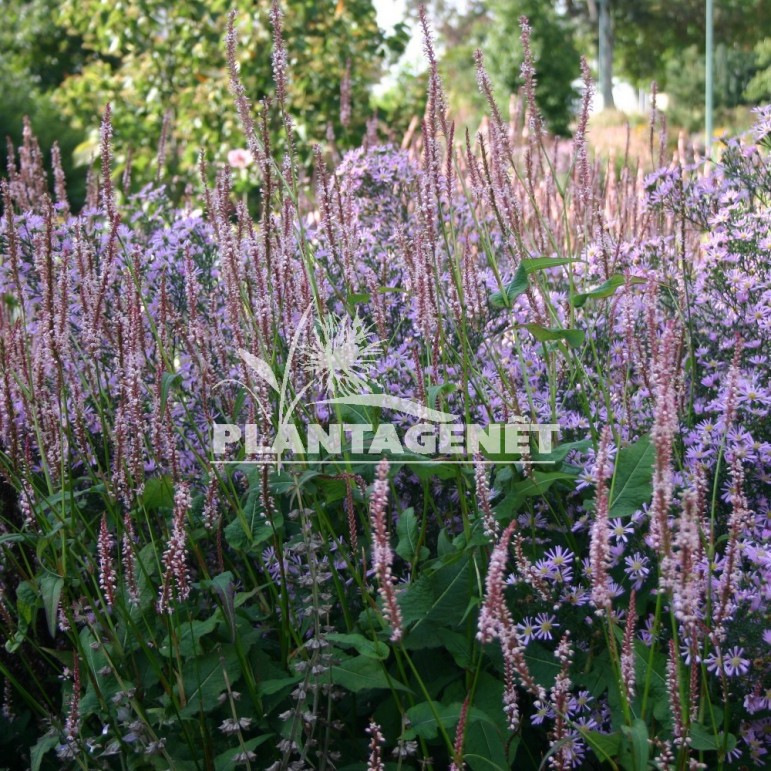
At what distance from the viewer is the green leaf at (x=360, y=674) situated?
4.58 feet

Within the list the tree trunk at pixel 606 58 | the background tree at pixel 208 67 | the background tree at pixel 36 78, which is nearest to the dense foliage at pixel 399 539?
the background tree at pixel 36 78

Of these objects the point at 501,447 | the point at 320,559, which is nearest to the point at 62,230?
the point at 320,559

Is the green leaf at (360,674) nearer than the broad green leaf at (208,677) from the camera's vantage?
Yes

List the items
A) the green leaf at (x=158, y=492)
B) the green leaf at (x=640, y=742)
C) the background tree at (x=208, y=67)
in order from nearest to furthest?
the green leaf at (x=640, y=742), the green leaf at (x=158, y=492), the background tree at (x=208, y=67)

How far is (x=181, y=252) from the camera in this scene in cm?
269

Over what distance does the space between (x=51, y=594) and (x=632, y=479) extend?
103 centimetres

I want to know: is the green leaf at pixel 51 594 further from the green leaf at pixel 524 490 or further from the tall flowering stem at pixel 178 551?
the green leaf at pixel 524 490

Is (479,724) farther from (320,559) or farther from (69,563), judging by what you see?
(69,563)

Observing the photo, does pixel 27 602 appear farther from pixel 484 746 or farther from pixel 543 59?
pixel 543 59

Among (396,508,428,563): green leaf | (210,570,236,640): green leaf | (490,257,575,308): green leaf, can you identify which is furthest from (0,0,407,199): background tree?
(210,570,236,640): green leaf

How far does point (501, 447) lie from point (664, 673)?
0.46m

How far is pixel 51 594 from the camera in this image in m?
1.55

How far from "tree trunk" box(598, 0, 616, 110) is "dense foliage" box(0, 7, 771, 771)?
27036mm

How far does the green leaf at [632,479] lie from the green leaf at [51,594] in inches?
37.1
